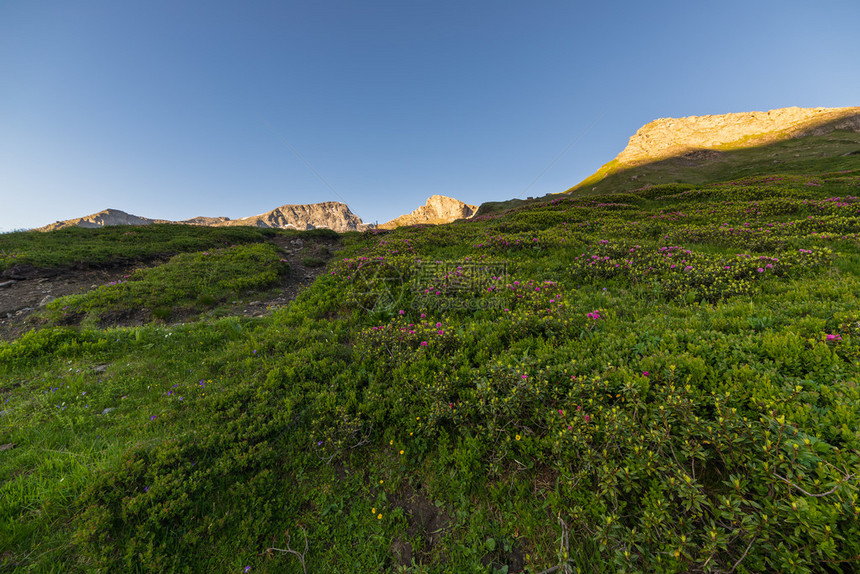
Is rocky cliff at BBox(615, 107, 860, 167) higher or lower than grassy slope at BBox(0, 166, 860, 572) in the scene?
higher

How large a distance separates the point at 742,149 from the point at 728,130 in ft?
92.4

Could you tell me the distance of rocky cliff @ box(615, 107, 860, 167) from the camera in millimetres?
68413

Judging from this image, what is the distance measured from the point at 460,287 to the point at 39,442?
28.0 feet

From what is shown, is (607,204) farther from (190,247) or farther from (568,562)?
(190,247)

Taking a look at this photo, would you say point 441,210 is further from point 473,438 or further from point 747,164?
point 473,438

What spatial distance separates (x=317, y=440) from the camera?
4520 millimetres

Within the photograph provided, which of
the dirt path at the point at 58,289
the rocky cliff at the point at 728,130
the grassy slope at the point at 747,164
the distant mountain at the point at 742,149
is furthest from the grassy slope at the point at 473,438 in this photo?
the rocky cliff at the point at 728,130

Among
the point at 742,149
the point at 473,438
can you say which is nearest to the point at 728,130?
the point at 742,149

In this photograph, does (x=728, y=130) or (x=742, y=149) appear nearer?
(x=742, y=149)

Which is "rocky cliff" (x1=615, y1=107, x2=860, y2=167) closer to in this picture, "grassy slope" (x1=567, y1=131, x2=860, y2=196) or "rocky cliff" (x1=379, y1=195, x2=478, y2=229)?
"grassy slope" (x1=567, y1=131, x2=860, y2=196)

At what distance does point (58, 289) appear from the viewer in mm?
11742

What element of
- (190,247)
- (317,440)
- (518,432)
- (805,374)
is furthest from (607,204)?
(190,247)

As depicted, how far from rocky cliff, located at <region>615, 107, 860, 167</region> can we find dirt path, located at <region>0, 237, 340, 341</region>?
94.3m

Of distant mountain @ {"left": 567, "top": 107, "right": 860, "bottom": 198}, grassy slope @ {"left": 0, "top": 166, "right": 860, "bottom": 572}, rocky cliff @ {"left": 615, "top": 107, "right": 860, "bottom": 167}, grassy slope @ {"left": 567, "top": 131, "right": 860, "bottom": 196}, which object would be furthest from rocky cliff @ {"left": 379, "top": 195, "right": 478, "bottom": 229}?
grassy slope @ {"left": 0, "top": 166, "right": 860, "bottom": 572}
